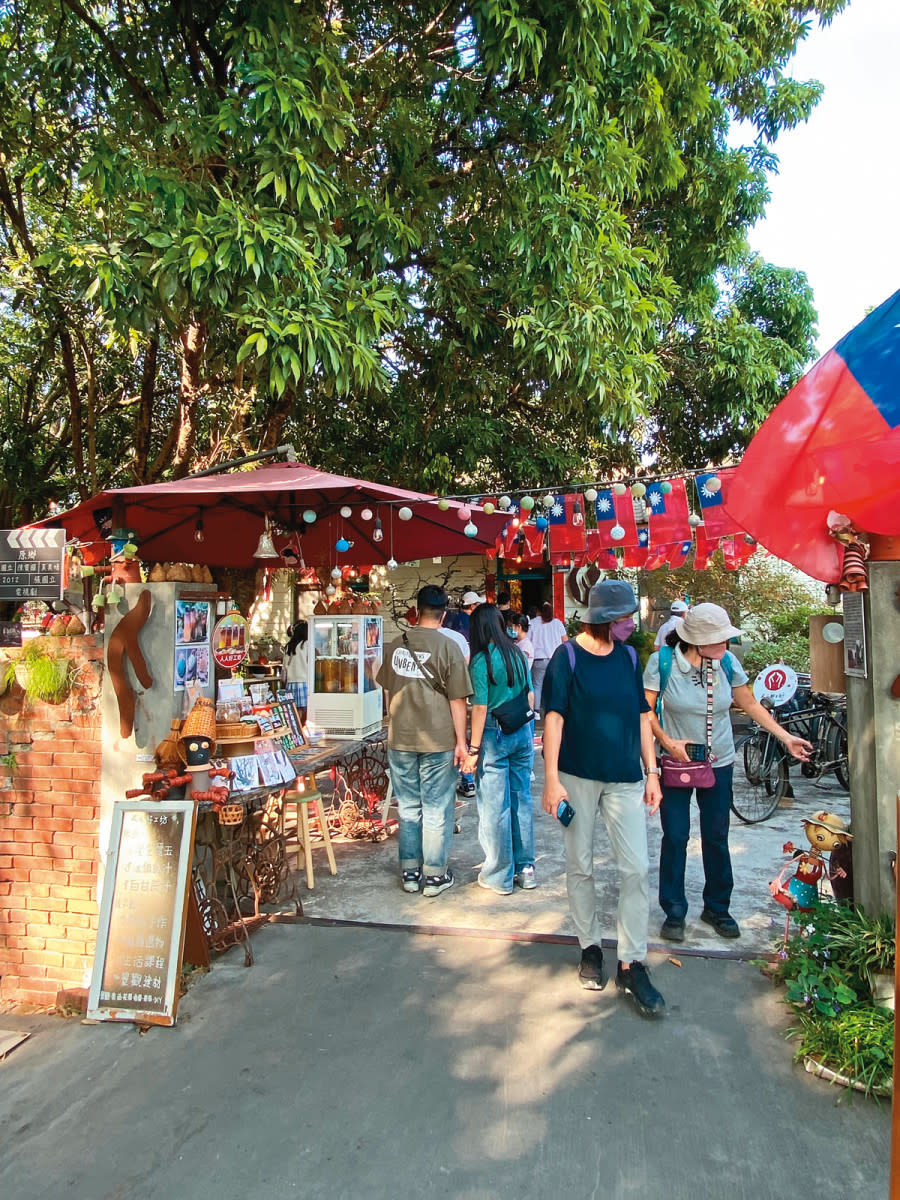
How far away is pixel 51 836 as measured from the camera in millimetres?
4047

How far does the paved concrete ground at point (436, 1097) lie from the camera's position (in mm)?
2355

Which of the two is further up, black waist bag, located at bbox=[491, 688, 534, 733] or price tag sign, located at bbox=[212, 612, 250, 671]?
price tag sign, located at bbox=[212, 612, 250, 671]

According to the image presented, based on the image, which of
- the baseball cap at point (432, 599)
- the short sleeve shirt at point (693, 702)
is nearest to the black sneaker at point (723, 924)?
the short sleeve shirt at point (693, 702)

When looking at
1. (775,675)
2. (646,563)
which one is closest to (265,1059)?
(775,675)

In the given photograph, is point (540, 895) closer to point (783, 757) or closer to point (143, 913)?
point (143, 913)

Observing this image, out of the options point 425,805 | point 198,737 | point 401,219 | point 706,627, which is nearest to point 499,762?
→ point 425,805

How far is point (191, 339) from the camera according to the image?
7727 millimetres

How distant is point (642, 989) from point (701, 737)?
122cm

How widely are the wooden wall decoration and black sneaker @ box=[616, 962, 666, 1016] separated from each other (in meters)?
2.65

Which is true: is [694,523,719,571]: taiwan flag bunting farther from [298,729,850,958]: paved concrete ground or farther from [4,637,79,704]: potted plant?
[4,637,79,704]: potted plant

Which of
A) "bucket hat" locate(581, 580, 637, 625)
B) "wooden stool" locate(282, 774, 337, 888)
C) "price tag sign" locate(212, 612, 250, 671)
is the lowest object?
"wooden stool" locate(282, 774, 337, 888)

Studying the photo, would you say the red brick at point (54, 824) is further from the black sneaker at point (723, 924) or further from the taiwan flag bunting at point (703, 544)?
the taiwan flag bunting at point (703, 544)

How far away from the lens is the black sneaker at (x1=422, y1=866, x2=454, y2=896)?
4637mm

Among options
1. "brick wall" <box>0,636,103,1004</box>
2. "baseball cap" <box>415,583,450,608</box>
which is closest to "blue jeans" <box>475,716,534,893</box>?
"baseball cap" <box>415,583,450,608</box>
